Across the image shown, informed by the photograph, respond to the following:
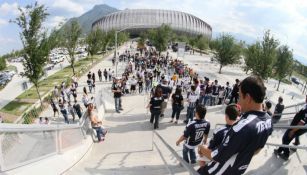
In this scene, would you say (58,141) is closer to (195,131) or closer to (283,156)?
(195,131)

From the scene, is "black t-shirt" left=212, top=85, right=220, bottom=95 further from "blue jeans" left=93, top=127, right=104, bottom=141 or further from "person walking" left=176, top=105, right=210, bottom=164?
"person walking" left=176, top=105, right=210, bottom=164

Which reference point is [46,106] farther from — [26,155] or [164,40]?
[164,40]

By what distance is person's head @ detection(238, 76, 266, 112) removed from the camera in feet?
9.50

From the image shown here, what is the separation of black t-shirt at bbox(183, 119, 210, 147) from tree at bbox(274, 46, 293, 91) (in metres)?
39.1

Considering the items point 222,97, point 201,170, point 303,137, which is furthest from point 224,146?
point 222,97

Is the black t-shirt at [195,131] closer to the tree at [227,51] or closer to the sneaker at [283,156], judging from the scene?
the sneaker at [283,156]

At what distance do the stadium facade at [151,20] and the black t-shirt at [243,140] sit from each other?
146m

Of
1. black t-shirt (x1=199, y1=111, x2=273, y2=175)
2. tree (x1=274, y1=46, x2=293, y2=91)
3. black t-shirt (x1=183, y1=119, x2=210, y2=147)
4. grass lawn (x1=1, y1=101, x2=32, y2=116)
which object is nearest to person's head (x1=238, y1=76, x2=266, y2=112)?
black t-shirt (x1=199, y1=111, x2=273, y2=175)

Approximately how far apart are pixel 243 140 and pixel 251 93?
0.48m

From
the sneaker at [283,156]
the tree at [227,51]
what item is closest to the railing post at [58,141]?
the sneaker at [283,156]

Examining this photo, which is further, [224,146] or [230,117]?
[230,117]

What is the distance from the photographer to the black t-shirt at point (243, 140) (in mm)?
2840

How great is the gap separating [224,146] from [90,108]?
27.0 feet

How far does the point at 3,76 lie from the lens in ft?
137
